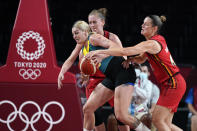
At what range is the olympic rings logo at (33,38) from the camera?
460 cm

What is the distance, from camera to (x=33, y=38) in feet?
15.1

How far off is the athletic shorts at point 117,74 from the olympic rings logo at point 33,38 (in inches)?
36.2

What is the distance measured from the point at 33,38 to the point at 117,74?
47.0 inches

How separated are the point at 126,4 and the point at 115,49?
6.54m

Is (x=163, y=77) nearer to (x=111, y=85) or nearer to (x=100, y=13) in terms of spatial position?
(x=111, y=85)

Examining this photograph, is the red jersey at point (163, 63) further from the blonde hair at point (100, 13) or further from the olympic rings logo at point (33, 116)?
the olympic rings logo at point (33, 116)

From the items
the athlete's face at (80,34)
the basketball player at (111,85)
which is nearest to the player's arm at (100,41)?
the basketball player at (111,85)

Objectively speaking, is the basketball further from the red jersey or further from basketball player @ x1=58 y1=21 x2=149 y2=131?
the red jersey

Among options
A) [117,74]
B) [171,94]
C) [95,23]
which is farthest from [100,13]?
[171,94]

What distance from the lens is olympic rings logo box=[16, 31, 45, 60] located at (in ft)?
15.1

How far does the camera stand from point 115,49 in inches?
157

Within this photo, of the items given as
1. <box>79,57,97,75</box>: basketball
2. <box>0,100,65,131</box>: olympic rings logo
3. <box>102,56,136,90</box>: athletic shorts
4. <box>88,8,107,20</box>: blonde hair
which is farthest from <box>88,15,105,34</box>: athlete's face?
<box>0,100,65,131</box>: olympic rings logo

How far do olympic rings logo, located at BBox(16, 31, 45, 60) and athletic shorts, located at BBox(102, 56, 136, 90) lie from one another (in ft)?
3.02

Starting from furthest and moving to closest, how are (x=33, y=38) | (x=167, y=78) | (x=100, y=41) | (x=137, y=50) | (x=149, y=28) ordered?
1. (x=33, y=38)
2. (x=149, y=28)
3. (x=167, y=78)
4. (x=100, y=41)
5. (x=137, y=50)
